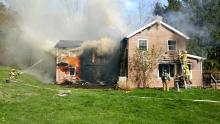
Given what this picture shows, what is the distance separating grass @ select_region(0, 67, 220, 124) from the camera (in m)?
19.9

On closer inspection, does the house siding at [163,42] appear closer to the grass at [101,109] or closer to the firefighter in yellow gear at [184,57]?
the firefighter in yellow gear at [184,57]

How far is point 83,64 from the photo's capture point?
5491 centimetres

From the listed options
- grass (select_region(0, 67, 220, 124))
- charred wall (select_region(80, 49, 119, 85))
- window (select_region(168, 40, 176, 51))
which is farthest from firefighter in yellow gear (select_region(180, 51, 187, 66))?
grass (select_region(0, 67, 220, 124))

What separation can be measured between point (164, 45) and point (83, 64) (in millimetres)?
12876

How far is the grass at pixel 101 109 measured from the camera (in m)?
19.9

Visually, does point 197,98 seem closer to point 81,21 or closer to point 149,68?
point 149,68

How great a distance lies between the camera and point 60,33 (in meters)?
61.5

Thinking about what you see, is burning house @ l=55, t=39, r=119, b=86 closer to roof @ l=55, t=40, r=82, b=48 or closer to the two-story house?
roof @ l=55, t=40, r=82, b=48

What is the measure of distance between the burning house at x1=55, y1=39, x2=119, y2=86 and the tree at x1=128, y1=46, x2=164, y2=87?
7.44 m

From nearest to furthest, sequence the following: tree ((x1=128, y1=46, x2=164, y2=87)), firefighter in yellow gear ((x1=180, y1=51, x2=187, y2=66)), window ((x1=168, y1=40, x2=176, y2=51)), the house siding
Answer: firefighter in yellow gear ((x1=180, y1=51, x2=187, y2=66)) → tree ((x1=128, y1=46, x2=164, y2=87)) → the house siding → window ((x1=168, y1=40, x2=176, y2=51))

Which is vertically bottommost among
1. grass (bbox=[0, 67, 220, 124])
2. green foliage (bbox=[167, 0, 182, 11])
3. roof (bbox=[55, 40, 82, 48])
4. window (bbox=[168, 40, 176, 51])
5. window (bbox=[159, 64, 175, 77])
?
grass (bbox=[0, 67, 220, 124])

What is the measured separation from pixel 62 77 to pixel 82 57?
12.5ft

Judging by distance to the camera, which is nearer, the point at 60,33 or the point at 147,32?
the point at 147,32

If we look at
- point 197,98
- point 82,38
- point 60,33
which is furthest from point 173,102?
point 60,33
